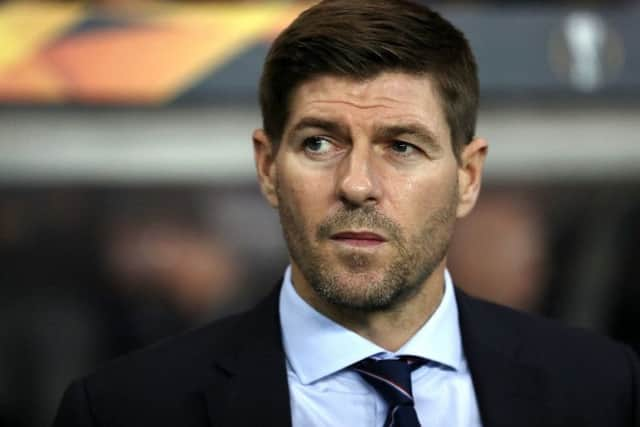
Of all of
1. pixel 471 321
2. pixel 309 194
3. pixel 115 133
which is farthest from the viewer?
pixel 115 133

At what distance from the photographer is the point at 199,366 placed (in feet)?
9.14

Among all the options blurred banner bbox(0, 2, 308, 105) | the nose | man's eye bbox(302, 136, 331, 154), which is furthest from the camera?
blurred banner bbox(0, 2, 308, 105)

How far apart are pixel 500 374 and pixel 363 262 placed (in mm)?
473

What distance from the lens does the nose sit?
103 inches

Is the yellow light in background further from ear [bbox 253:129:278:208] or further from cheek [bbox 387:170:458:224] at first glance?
cheek [bbox 387:170:458:224]

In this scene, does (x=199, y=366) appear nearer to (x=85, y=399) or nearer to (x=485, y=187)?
(x=85, y=399)

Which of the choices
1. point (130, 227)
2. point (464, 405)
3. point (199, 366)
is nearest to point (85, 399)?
point (199, 366)

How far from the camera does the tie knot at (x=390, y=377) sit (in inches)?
106

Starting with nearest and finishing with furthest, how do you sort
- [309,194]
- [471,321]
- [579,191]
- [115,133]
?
[309,194]
[471,321]
[115,133]
[579,191]

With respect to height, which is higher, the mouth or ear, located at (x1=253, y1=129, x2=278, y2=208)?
ear, located at (x1=253, y1=129, x2=278, y2=208)

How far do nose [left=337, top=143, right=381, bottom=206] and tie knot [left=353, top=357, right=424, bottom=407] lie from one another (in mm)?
397

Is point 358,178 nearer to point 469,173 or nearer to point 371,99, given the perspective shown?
point 371,99

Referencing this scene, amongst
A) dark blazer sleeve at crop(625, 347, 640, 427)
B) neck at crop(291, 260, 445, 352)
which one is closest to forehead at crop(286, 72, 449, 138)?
neck at crop(291, 260, 445, 352)

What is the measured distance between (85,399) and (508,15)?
2911 mm
